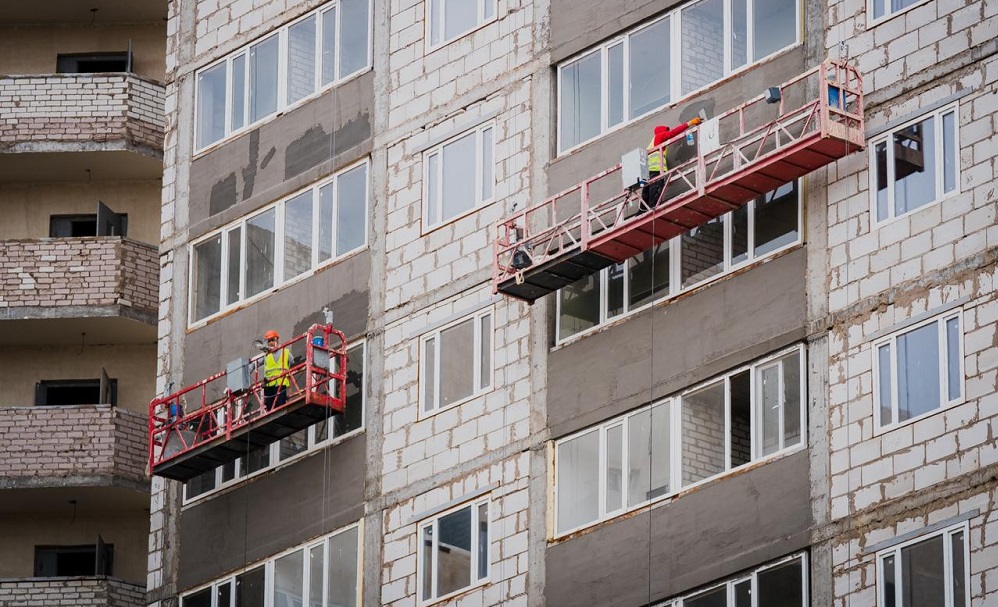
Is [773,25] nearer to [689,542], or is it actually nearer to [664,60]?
[664,60]

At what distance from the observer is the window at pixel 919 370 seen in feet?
144

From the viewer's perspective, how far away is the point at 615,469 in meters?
48.4

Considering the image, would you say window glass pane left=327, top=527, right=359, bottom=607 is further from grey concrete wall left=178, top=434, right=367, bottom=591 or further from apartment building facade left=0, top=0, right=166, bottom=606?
apartment building facade left=0, top=0, right=166, bottom=606

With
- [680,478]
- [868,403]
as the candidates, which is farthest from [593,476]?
[868,403]

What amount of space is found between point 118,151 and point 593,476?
16.9 meters

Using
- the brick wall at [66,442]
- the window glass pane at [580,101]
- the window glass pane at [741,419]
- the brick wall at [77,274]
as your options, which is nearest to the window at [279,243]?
the brick wall at [77,274]

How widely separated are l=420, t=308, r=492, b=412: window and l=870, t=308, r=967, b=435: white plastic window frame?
874 centimetres

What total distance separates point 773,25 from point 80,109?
63.1ft

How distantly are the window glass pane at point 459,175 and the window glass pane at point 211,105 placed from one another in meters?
6.66

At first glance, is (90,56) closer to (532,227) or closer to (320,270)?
(320,270)

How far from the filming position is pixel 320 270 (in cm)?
5453

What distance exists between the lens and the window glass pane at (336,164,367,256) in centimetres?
5422

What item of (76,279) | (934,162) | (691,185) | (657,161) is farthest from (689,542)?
(76,279)

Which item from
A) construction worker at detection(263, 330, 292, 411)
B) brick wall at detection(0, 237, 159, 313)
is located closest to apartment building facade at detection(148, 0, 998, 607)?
construction worker at detection(263, 330, 292, 411)
